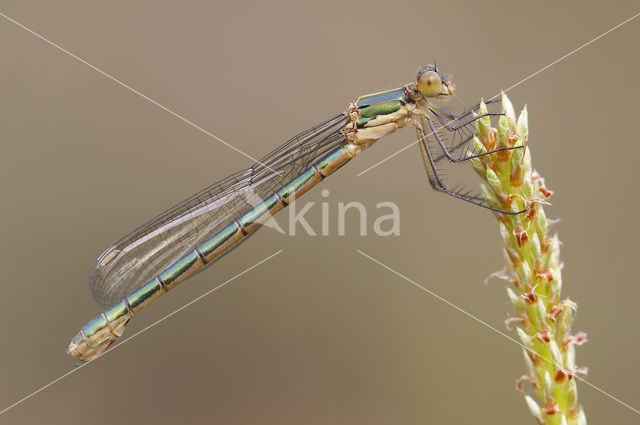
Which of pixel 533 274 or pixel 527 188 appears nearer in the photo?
pixel 533 274

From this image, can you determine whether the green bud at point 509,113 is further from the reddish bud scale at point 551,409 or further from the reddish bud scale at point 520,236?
the reddish bud scale at point 551,409

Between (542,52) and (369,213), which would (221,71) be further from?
(542,52)

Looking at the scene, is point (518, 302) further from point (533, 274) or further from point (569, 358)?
point (569, 358)

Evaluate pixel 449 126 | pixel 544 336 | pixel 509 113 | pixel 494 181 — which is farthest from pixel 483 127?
pixel 449 126

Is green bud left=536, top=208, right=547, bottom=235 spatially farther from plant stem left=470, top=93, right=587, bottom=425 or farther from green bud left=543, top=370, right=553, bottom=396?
green bud left=543, top=370, right=553, bottom=396

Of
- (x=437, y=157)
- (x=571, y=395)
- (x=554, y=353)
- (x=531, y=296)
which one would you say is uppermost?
(x=437, y=157)

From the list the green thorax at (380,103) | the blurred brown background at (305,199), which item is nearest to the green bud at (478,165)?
the green thorax at (380,103)

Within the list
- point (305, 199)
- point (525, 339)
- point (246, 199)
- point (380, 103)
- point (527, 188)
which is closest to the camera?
point (525, 339)

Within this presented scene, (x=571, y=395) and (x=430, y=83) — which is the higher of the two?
(x=430, y=83)
